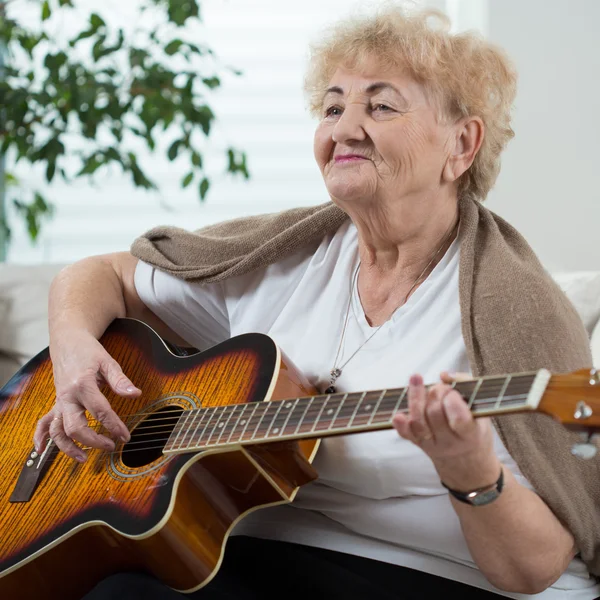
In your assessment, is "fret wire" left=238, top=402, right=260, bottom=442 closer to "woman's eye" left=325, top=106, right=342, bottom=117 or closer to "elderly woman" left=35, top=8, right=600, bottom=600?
"elderly woman" left=35, top=8, right=600, bottom=600

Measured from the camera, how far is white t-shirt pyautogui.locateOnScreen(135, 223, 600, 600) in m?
1.19

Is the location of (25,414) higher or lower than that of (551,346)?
lower

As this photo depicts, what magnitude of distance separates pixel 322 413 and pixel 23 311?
123cm

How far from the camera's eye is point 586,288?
1.66 m

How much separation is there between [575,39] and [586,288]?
1.27 meters

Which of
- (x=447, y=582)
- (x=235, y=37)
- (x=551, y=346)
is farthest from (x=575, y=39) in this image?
(x=447, y=582)

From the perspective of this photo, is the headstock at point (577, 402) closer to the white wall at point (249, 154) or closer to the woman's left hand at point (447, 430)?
the woman's left hand at point (447, 430)

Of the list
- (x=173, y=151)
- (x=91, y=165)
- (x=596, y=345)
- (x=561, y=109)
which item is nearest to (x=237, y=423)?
(x=596, y=345)

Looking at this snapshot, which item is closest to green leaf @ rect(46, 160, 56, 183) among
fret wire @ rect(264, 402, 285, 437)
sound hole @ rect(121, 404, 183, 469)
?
sound hole @ rect(121, 404, 183, 469)

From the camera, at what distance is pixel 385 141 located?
50.4 inches

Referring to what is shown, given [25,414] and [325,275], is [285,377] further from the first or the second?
[25,414]

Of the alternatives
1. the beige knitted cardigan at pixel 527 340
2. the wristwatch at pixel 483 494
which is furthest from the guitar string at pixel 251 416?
the beige knitted cardigan at pixel 527 340

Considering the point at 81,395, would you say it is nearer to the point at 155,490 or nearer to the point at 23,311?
the point at 155,490

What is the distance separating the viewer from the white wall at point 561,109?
8.55 feet
